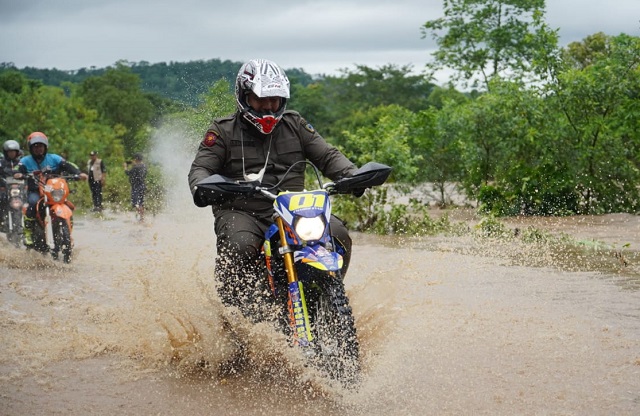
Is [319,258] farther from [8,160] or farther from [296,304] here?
[8,160]

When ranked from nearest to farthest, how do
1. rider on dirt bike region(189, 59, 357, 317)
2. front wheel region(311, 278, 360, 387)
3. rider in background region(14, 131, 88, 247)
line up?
front wheel region(311, 278, 360, 387) → rider on dirt bike region(189, 59, 357, 317) → rider in background region(14, 131, 88, 247)

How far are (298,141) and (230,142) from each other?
20.6 inches

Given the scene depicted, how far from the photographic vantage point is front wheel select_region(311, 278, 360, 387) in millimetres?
5285

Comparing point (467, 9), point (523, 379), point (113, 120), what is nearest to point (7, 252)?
point (523, 379)

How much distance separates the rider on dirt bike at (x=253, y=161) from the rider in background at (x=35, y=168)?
23.7 feet

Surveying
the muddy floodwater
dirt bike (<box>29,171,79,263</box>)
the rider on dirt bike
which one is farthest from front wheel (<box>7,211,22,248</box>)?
the rider on dirt bike

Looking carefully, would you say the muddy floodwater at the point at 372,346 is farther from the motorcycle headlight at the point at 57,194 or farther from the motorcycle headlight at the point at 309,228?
the motorcycle headlight at the point at 57,194

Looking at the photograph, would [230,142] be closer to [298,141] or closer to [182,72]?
[298,141]

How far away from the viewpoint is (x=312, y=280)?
5.48 m

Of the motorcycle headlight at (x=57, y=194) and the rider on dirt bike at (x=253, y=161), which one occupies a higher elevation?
the rider on dirt bike at (x=253, y=161)

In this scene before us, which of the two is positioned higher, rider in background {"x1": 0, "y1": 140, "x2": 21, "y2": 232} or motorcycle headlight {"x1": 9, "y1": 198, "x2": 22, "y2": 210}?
rider in background {"x1": 0, "y1": 140, "x2": 21, "y2": 232}

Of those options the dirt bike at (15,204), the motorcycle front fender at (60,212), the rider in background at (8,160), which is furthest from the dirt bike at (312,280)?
the rider in background at (8,160)

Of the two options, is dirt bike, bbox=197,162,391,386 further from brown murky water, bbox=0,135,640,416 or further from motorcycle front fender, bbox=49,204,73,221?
motorcycle front fender, bbox=49,204,73,221

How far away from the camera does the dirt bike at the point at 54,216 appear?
12344 millimetres
